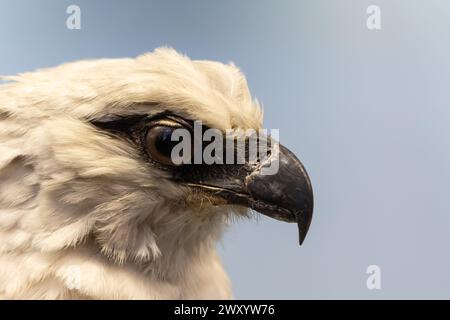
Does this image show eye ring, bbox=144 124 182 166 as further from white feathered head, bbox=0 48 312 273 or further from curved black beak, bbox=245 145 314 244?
curved black beak, bbox=245 145 314 244

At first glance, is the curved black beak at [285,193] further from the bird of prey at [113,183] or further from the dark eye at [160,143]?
the dark eye at [160,143]

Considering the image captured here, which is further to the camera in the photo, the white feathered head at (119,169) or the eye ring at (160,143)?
the eye ring at (160,143)

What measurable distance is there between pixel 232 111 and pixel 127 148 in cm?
66

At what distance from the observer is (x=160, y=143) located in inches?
142

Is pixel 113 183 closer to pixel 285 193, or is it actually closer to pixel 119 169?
pixel 119 169

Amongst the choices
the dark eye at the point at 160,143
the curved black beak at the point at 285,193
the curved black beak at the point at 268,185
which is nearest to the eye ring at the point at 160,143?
the dark eye at the point at 160,143

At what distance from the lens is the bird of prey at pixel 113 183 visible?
346 centimetres

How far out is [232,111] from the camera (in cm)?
377

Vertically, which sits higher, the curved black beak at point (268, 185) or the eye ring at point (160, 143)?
the eye ring at point (160, 143)

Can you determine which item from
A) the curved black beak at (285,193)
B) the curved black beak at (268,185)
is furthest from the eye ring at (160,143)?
the curved black beak at (285,193)

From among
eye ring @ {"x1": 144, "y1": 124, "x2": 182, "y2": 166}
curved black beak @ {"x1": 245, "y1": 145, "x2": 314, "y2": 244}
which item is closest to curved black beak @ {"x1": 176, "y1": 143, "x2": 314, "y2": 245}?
curved black beak @ {"x1": 245, "y1": 145, "x2": 314, "y2": 244}

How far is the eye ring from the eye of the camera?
358cm
